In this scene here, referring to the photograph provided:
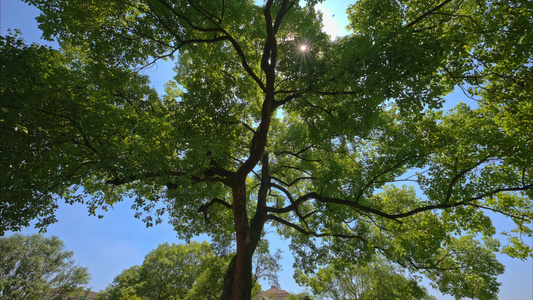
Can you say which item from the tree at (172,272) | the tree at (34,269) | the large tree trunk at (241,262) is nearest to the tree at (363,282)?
the large tree trunk at (241,262)

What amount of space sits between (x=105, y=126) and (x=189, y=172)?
2635 millimetres

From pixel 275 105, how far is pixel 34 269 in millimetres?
42420

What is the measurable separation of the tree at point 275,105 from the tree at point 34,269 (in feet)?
115

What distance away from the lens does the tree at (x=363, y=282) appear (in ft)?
52.2

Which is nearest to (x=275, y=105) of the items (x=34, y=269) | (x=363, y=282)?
(x=363, y=282)

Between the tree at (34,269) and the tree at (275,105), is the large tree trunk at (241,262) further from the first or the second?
the tree at (34,269)

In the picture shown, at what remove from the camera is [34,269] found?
97.9ft

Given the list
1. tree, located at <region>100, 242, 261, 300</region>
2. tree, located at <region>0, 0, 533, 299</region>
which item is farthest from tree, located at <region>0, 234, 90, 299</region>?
tree, located at <region>0, 0, 533, 299</region>

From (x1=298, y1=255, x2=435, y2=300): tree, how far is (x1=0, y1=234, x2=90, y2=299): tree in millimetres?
36320

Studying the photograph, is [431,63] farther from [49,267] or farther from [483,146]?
[49,267]

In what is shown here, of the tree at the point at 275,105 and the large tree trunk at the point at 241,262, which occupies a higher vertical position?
the tree at the point at 275,105

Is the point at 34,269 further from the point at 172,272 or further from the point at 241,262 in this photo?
the point at 241,262

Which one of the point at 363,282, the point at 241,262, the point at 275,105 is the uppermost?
the point at 275,105

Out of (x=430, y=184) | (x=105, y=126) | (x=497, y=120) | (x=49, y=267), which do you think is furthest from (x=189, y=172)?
(x=49, y=267)
